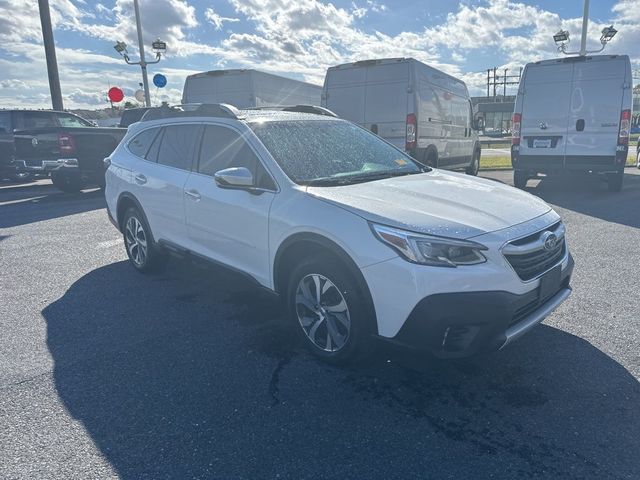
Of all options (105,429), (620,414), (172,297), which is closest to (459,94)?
(172,297)

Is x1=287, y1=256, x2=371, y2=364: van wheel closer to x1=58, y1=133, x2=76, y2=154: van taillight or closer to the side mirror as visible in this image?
the side mirror

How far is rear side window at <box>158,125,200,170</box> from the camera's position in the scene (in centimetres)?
449

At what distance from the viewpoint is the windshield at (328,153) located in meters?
3.66

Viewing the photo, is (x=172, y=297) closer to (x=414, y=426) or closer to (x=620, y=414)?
(x=414, y=426)

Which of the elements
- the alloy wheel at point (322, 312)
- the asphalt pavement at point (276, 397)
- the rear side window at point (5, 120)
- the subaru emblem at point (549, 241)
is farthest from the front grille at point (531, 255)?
the rear side window at point (5, 120)

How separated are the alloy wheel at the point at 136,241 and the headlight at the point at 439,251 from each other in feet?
11.1

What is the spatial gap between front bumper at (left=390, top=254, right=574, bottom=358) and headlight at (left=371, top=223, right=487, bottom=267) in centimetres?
19

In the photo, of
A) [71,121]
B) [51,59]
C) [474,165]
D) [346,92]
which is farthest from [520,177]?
[51,59]

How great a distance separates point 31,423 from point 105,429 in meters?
0.46

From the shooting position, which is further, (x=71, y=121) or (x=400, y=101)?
(x=71, y=121)

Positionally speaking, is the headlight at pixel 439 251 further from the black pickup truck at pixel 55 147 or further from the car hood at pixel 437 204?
the black pickup truck at pixel 55 147

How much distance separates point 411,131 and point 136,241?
244 inches

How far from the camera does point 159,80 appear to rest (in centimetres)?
1838

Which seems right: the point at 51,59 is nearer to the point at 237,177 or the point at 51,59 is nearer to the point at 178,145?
the point at 178,145
